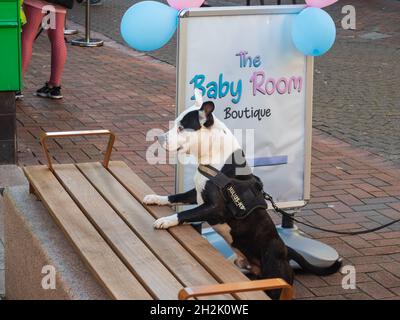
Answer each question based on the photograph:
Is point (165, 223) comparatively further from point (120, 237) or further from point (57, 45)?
point (57, 45)

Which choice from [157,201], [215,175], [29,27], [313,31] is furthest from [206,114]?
[29,27]

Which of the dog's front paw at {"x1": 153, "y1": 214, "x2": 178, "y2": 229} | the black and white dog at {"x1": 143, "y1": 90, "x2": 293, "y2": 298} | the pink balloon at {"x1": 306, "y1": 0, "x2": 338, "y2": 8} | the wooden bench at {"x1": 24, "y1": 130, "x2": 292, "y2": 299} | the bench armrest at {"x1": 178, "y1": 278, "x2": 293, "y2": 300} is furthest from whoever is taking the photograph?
the pink balloon at {"x1": 306, "y1": 0, "x2": 338, "y2": 8}

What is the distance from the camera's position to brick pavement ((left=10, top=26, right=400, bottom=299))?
5.13m

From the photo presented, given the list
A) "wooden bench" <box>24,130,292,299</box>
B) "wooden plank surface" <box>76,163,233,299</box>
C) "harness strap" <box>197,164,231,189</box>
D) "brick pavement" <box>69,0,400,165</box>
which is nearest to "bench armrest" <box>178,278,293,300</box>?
"wooden bench" <box>24,130,292,299</box>

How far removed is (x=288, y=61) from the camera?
5070mm

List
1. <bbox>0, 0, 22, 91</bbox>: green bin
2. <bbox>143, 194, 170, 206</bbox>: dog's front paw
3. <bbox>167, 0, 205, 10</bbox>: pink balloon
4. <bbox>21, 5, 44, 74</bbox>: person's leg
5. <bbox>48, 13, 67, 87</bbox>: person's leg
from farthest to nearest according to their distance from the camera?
<bbox>48, 13, 67, 87</bbox>: person's leg
<bbox>21, 5, 44, 74</bbox>: person's leg
<bbox>0, 0, 22, 91</bbox>: green bin
<bbox>167, 0, 205, 10</bbox>: pink balloon
<bbox>143, 194, 170, 206</bbox>: dog's front paw

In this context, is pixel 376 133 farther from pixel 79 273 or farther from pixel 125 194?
pixel 79 273

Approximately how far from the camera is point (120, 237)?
12.7ft

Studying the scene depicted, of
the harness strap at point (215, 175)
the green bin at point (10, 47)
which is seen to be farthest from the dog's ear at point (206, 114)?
the green bin at point (10, 47)

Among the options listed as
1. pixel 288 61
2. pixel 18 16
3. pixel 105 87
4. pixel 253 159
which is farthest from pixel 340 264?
pixel 105 87

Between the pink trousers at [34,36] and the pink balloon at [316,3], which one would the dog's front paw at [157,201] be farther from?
the pink trousers at [34,36]

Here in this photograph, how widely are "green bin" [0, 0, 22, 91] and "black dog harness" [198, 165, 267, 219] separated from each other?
9.36 ft

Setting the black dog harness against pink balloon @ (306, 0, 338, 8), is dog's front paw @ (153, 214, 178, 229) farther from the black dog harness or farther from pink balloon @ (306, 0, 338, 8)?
pink balloon @ (306, 0, 338, 8)
